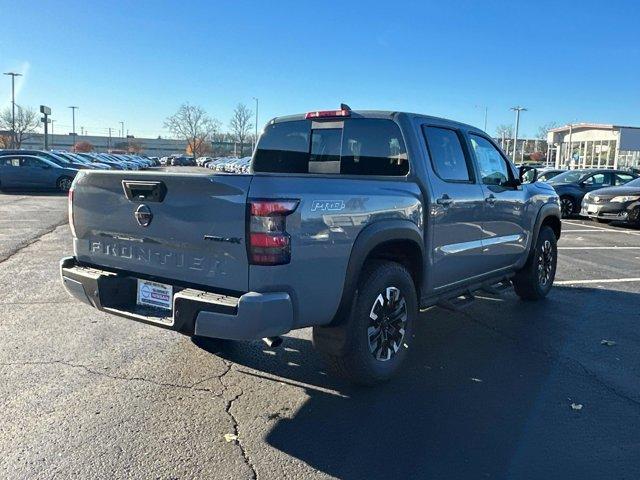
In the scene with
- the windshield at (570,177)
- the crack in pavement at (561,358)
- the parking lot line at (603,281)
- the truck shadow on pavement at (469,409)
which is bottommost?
the truck shadow on pavement at (469,409)

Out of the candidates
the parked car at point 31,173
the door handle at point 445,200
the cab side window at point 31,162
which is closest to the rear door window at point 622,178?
the door handle at point 445,200

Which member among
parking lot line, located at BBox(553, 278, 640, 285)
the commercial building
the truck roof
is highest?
the commercial building

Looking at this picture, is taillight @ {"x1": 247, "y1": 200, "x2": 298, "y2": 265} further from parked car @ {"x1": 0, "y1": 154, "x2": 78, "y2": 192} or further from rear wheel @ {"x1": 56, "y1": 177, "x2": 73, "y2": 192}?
rear wheel @ {"x1": 56, "y1": 177, "x2": 73, "y2": 192}

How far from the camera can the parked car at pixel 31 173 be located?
2195 centimetres

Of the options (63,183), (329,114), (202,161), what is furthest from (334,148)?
(202,161)

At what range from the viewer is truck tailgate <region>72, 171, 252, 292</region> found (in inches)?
126

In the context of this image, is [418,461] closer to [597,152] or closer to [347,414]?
[347,414]

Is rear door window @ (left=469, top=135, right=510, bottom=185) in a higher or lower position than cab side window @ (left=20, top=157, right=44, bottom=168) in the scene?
higher

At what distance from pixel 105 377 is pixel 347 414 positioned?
6.09 ft

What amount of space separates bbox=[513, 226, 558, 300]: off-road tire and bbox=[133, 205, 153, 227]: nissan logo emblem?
4.71m

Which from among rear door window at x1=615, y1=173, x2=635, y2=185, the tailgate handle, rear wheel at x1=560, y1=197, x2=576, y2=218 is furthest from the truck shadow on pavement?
rear door window at x1=615, y1=173, x2=635, y2=185

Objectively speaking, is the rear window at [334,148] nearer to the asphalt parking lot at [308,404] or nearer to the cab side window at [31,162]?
the asphalt parking lot at [308,404]

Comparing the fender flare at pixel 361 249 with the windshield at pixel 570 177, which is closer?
the fender flare at pixel 361 249

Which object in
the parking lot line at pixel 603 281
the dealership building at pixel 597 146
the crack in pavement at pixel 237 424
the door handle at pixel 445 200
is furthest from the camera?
the dealership building at pixel 597 146
